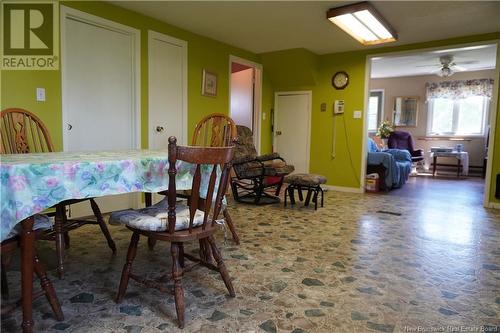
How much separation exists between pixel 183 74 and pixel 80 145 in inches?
61.3

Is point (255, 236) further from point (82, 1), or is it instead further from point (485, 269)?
point (82, 1)

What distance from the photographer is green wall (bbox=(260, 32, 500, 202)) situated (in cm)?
510

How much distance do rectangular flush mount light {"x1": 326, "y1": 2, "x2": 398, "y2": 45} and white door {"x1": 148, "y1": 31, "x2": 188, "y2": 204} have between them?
1.84 metres

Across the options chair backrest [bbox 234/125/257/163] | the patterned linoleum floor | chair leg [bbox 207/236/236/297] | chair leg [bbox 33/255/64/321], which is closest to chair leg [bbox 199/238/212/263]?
the patterned linoleum floor

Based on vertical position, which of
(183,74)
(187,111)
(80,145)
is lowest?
(80,145)

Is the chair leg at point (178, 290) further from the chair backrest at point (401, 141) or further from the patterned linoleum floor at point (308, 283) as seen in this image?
the chair backrest at point (401, 141)

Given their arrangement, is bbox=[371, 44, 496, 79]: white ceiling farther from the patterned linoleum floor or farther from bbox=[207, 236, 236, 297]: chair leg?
bbox=[207, 236, 236, 297]: chair leg

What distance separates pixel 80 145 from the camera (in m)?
3.25

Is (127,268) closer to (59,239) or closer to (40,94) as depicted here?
(59,239)

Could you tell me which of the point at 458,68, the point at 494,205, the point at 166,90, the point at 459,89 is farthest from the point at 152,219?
the point at 459,89

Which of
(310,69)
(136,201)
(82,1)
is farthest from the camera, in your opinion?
(310,69)

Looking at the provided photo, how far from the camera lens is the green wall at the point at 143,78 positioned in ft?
9.14

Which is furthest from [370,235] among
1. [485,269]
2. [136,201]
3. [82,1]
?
[82,1]

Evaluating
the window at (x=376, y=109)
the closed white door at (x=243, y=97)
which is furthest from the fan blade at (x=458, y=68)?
Result: the closed white door at (x=243, y=97)
